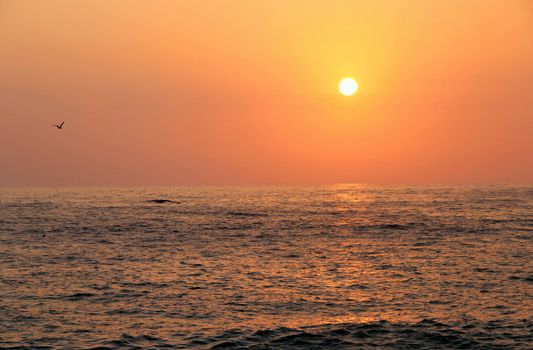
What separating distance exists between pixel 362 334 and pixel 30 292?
19048mm

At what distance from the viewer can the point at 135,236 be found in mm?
60656

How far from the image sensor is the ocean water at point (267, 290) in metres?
23.4

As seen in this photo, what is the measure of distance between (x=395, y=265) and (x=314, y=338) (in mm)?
19401

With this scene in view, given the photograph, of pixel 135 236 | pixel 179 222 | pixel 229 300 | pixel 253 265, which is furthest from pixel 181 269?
pixel 179 222

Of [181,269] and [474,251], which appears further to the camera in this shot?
[474,251]

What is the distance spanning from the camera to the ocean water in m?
23.4

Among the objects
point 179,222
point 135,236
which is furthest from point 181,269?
point 179,222

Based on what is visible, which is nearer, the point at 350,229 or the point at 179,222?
the point at 350,229

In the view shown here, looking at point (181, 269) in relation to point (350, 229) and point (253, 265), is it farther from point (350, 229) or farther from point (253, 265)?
point (350, 229)

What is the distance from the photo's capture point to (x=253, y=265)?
40812mm

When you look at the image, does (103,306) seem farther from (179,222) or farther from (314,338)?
(179,222)

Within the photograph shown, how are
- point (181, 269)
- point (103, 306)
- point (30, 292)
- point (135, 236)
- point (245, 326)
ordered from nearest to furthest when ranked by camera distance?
1. point (245, 326)
2. point (103, 306)
3. point (30, 292)
4. point (181, 269)
5. point (135, 236)

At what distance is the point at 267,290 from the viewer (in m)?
32.1

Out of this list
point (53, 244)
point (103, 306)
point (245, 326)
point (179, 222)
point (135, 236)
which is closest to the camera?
point (245, 326)
